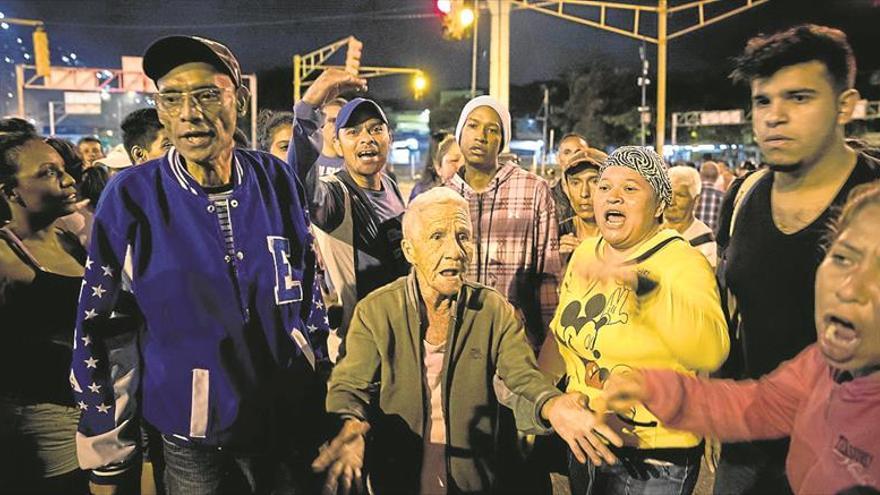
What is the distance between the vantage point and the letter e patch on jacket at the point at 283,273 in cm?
258

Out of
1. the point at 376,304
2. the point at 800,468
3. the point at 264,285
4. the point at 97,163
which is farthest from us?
the point at 97,163

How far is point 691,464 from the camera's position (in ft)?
9.21

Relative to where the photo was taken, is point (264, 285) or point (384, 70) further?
point (384, 70)

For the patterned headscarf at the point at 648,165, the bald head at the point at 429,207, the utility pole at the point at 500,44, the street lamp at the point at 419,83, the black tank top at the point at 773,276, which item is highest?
the street lamp at the point at 419,83

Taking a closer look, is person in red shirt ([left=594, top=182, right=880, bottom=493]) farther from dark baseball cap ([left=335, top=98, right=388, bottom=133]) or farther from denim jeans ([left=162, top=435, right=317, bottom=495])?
dark baseball cap ([left=335, top=98, right=388, bottom=133])

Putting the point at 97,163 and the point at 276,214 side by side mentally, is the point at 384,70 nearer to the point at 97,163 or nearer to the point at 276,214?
the point at 97,163

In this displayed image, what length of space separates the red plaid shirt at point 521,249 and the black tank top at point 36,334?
2.36m

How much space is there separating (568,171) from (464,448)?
2643 mm

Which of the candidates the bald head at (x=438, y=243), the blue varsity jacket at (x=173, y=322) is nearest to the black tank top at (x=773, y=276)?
the bald head at (x=438, y=243)

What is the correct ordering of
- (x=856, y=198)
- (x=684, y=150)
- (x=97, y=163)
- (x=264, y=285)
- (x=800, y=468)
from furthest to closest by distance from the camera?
(x=684, y=150)
(x=97, y=163)
(x=264, y=285)
(x=800, y=468)
(x=856, y=198)

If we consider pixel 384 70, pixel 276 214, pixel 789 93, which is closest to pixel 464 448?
pixel 276 214

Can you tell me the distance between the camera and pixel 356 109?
4184 millimetres

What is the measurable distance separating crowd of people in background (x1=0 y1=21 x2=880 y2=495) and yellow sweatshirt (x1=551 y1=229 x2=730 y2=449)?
1 centimetres

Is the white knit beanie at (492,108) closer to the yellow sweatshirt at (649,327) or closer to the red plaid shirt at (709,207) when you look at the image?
the yellow sweatshirt at (649,327)
